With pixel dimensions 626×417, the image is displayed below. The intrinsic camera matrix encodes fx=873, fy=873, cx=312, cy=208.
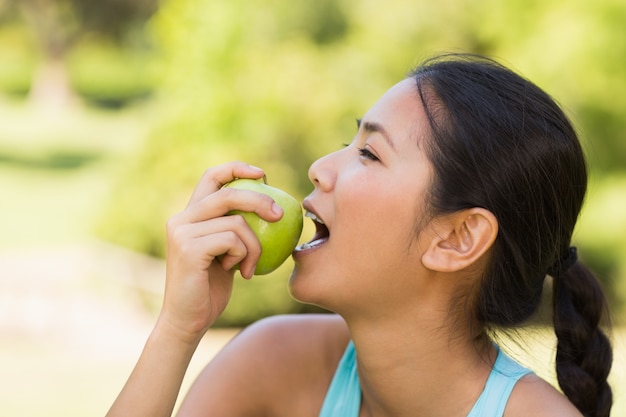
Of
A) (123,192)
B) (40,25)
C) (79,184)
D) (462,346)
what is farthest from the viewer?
(40,25)

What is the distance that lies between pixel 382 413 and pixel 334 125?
6.23 metres

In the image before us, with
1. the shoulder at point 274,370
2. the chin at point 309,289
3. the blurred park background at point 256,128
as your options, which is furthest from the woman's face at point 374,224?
the blurred park background at point 256,128

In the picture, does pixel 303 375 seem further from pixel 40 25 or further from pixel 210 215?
pixel 40 25

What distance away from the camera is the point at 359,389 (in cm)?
232

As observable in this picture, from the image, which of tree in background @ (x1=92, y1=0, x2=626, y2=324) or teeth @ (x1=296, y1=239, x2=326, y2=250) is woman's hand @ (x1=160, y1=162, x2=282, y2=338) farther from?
tree in background @ (x1=92, y1=0, x2=626, y2=324)

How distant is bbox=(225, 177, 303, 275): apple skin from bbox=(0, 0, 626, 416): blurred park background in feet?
16.8

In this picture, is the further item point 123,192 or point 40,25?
point 40,25

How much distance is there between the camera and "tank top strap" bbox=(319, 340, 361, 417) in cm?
231

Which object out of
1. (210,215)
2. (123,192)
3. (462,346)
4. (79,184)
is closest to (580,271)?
(462,346)

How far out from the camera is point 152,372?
199 centimetres

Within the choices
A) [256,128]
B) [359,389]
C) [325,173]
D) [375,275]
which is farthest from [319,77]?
[375,275]

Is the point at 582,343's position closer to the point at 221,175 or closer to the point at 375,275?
the point at 375,275

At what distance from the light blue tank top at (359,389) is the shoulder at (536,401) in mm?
17

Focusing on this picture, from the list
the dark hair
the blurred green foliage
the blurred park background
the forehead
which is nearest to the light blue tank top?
the dark hair
